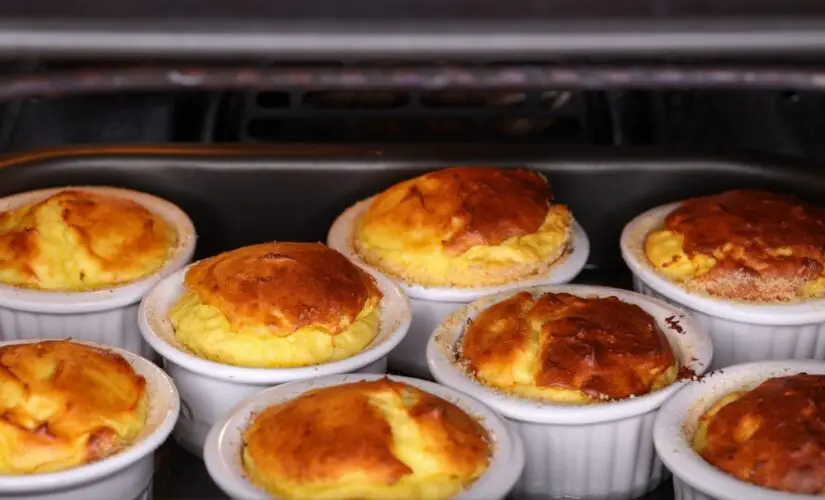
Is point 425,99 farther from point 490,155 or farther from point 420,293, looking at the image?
point 420,293

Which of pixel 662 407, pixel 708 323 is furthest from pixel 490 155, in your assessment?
pixel 662 407

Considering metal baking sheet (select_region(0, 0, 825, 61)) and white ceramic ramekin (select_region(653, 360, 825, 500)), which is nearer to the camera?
metal baking sheet (select_region(0, 0, 825, 61))

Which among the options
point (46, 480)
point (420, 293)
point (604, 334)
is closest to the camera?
point (46, 480)

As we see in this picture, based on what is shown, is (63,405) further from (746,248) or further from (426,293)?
(746,248)

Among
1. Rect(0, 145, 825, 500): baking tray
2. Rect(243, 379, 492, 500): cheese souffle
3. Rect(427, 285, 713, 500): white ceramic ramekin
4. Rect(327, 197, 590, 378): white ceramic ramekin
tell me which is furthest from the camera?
Rect(0, 145, 825, 500): baking tray

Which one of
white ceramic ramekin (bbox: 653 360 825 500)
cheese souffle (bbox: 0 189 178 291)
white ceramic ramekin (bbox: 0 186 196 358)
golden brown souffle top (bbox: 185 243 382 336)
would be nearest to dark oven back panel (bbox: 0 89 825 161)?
cheese souffle (bbox: 0 189 178 291)

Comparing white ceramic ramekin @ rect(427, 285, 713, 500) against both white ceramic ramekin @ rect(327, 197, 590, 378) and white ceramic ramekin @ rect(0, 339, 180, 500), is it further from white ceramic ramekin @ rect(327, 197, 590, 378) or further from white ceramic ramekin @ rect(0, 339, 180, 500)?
white ceramic ramekin @ rect(0, 339, 180, 500)

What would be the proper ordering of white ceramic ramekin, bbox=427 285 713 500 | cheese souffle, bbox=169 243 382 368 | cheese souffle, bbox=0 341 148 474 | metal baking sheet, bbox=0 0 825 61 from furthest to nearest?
cheese souffle, bbox=169 243 382 368 < white ceramic ramekin, bbox=427 285 713 500 < cheese souffle, bbox=0 341 148 474 < metal baking sheet, bbox=0 0 825 61
